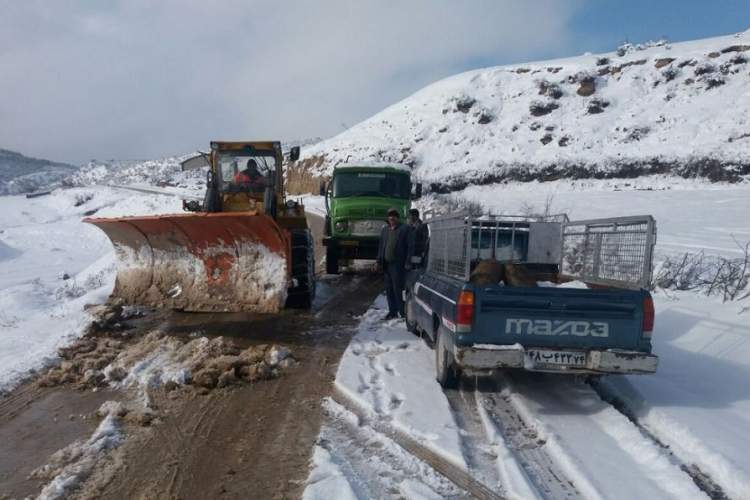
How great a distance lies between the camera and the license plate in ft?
15.4

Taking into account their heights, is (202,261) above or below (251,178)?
below

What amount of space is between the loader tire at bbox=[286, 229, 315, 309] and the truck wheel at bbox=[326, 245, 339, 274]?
3.95m

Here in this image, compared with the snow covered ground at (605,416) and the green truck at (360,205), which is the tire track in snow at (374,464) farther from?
the green truck at (360,205)

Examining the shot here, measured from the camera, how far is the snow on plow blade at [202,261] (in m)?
7.59

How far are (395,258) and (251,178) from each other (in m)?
3.15

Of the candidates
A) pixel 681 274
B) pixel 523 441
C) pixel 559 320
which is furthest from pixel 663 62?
pixel 523 441

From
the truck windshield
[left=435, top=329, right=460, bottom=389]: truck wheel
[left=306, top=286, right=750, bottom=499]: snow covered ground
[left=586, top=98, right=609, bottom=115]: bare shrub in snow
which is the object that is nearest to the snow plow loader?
[left=306, top=286, right=750, bottom=499]: snow covered ground

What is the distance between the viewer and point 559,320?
15.5 ft

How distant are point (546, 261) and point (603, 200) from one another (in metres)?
17.0

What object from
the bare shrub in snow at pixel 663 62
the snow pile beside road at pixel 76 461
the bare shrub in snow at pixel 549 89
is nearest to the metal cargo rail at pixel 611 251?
the snow pile beside road at pixel 76 461

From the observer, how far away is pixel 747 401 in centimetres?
489

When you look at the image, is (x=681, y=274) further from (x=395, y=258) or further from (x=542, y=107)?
(x=542, y=107)

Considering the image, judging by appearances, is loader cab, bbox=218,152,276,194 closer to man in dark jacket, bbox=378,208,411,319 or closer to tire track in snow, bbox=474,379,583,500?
man in dark jacket, bbox=378,208,411,319

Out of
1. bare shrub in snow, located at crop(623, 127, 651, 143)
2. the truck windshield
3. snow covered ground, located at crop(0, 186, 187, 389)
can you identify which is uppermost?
bare shrub in snow, located at crop(623, 127, 651, 143)
